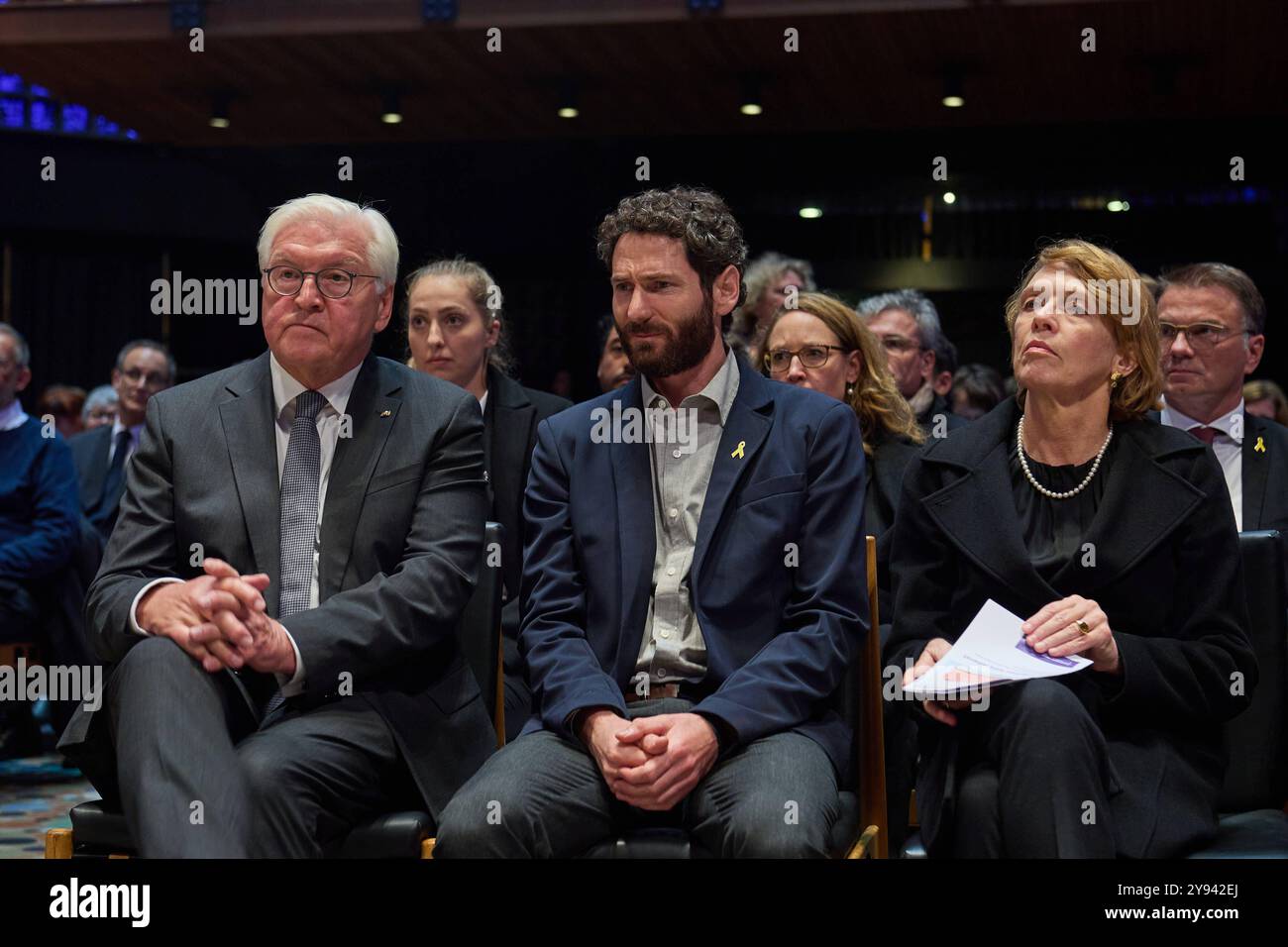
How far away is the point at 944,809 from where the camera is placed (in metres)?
2.18

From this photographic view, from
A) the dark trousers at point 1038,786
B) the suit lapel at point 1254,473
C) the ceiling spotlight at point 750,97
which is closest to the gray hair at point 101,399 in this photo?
the ceiling spotlight at point 750,97

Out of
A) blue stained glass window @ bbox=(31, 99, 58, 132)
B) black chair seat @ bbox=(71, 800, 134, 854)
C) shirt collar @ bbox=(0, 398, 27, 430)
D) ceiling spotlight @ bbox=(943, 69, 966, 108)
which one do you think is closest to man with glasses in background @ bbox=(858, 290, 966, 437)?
ceiling spotlight @ bbox=(943, 69, 966, 108)

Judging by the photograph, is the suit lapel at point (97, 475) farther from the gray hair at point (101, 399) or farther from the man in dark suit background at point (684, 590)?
the man in dark suit background at point (684, 590)

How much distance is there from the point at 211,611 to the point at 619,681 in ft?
2.24

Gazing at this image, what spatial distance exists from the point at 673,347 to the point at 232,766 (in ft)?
3.46

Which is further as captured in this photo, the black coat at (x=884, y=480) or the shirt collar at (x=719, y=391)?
the black coat at (x=884, y=480)

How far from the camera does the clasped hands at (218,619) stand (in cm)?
216

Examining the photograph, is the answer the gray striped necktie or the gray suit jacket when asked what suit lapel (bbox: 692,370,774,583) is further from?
the gray striped necktie

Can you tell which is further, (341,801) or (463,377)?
(463,377)

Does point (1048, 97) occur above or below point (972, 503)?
above

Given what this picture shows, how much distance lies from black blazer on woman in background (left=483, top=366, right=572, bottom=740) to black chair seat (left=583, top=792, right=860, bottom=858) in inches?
46.0

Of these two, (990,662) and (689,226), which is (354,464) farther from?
(990,662)

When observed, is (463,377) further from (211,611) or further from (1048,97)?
(1048,97)
